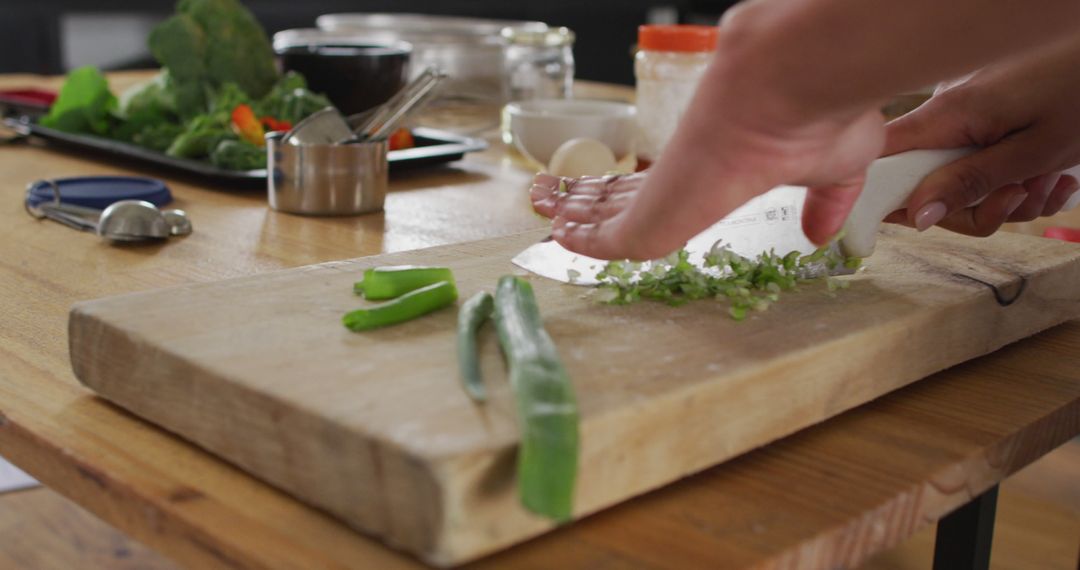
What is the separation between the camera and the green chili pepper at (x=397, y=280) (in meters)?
0.89

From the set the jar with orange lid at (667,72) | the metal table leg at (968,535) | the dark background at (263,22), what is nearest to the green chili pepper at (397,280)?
the metal table leg at (968,535)

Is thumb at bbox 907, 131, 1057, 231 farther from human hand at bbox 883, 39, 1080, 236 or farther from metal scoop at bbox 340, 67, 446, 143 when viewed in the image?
metal scoop at bbox 340, 67, 446, 143

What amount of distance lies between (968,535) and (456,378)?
0.59 m

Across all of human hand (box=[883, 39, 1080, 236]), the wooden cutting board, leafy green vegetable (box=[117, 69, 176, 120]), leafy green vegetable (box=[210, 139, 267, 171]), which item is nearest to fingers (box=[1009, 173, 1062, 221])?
human hand (box=[883, 39, 1080, 236])

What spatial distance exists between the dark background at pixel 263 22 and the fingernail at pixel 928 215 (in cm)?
350

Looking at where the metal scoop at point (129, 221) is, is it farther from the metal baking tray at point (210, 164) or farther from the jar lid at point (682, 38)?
the jar lid at point (682, 38)

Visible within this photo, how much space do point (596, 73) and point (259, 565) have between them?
480 cm

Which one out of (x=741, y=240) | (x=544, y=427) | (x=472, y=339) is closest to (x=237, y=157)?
(x=741, y=240)

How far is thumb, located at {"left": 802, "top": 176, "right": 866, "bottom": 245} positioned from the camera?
856mm

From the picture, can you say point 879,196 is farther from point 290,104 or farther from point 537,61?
point 537,61

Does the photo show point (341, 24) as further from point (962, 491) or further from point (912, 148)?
point (962, 491)

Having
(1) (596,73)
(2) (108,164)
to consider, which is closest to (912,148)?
(2) (108,164)

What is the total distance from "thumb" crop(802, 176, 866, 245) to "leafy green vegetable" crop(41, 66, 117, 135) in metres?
1.43

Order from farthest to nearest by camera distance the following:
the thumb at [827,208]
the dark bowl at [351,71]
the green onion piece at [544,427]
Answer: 1. the dark bowl at [351,71]
2. the thumb at [827,208]
3. the green onion piece at [544,427]
